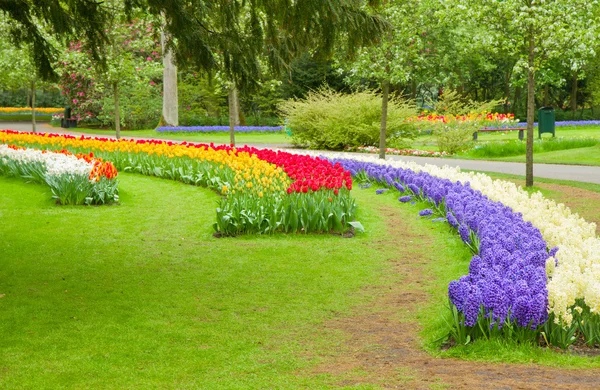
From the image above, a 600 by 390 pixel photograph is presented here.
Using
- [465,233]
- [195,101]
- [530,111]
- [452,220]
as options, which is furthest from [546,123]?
[195,101]

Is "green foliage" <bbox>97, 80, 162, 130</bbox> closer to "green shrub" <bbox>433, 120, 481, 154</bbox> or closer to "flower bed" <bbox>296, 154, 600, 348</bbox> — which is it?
"green shrub" <bbox>433, 120, 481, 154</bbox>

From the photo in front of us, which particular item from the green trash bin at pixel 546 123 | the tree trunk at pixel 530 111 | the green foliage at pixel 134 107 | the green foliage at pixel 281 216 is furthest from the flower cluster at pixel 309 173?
the green foliage at pixel 134 107

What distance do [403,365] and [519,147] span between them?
16809mm

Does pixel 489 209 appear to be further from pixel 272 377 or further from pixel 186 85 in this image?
pixel 186 85

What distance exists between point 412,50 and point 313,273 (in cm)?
1018

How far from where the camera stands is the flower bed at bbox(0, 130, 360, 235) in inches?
348

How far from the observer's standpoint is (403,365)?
15.2 ft

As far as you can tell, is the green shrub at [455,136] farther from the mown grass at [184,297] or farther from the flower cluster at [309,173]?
the mown grass at [184,297]

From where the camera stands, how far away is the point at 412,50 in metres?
16.3

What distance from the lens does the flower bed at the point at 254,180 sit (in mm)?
8844

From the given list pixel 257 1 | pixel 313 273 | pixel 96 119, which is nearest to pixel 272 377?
pixel 313 273

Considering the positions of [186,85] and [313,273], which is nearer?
[313,273]

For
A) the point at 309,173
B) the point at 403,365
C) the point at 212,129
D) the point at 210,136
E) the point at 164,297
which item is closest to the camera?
the point at 403,365

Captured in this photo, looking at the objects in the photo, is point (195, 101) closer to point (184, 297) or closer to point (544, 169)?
point (544, 169)
